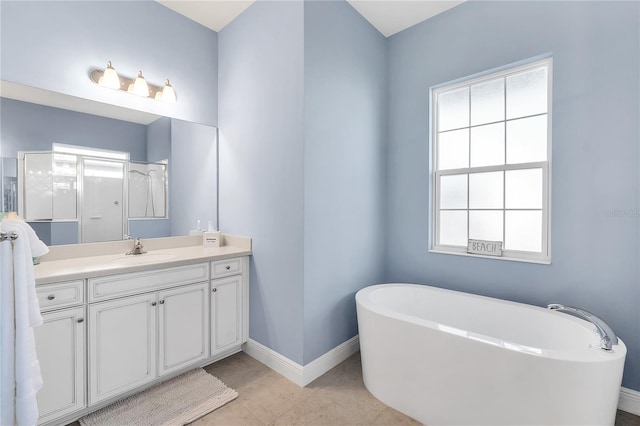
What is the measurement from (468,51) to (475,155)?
0.85 m

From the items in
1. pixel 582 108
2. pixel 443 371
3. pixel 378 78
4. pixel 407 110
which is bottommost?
pixel 443 371

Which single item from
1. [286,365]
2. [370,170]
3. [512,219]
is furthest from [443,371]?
[370,170]

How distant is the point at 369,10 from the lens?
2.40 meters

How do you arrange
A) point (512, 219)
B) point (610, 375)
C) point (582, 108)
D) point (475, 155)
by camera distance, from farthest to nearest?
point (475, 155) → point (512, 219) → point (582, 108) → point (610, 375)

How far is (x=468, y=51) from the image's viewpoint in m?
2.32

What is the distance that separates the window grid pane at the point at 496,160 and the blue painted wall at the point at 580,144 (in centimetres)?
13

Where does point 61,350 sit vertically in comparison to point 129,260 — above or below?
below

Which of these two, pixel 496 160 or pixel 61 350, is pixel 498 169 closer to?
pixel 496 160

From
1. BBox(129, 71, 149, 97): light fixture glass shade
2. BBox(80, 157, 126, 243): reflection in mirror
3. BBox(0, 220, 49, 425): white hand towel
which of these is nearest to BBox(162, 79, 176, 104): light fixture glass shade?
BBox(129, 71, 149, 97): light fixture glass shade

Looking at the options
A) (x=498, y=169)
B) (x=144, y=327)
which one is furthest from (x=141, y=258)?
(x=498, y=169)

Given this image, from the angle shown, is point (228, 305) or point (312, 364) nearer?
point (312, 364)

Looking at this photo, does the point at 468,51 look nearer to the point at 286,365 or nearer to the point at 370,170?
the point at 370,170

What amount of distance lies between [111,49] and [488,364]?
10.3 feet

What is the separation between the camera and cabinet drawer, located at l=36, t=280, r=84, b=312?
4.69 ft
